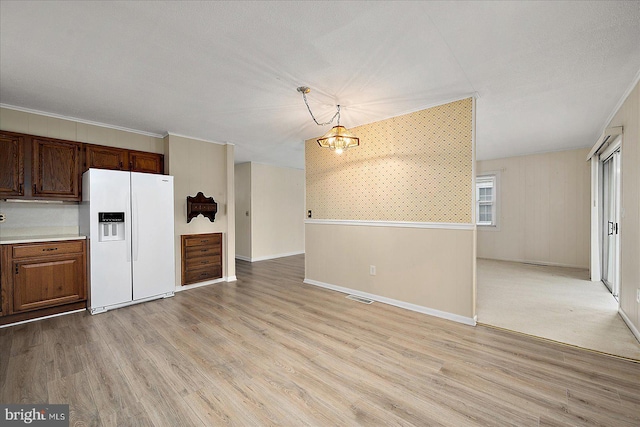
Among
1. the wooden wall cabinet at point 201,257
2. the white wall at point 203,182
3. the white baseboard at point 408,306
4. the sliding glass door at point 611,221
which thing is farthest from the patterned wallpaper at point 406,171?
the sliding glass door at point 611,221

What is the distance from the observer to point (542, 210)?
21.3ft

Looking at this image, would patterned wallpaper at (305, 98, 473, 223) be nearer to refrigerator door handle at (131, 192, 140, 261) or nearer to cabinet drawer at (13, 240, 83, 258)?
refrigerator door handle at (131, 192, 140, 261)

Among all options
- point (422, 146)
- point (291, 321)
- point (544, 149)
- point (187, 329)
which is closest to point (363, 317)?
point (291, 321)

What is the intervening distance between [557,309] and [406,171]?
2.60 meters

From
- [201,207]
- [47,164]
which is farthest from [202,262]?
[47,164]

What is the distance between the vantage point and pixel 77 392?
6.73 feet

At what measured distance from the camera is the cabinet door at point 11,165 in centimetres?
336

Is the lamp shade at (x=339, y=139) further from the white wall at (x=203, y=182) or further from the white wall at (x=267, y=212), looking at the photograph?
the white wall at (x=267, y=212)

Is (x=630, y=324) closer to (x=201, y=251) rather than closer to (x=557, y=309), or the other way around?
(x=557, y=309)

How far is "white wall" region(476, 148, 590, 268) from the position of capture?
6.07 m

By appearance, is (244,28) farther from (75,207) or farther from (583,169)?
(583,169)

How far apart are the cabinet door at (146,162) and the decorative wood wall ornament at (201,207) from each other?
2.24 ft

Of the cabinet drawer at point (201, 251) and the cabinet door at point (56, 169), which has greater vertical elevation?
the cabinet door at point (56, 169)

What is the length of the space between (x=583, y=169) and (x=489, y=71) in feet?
17.0
